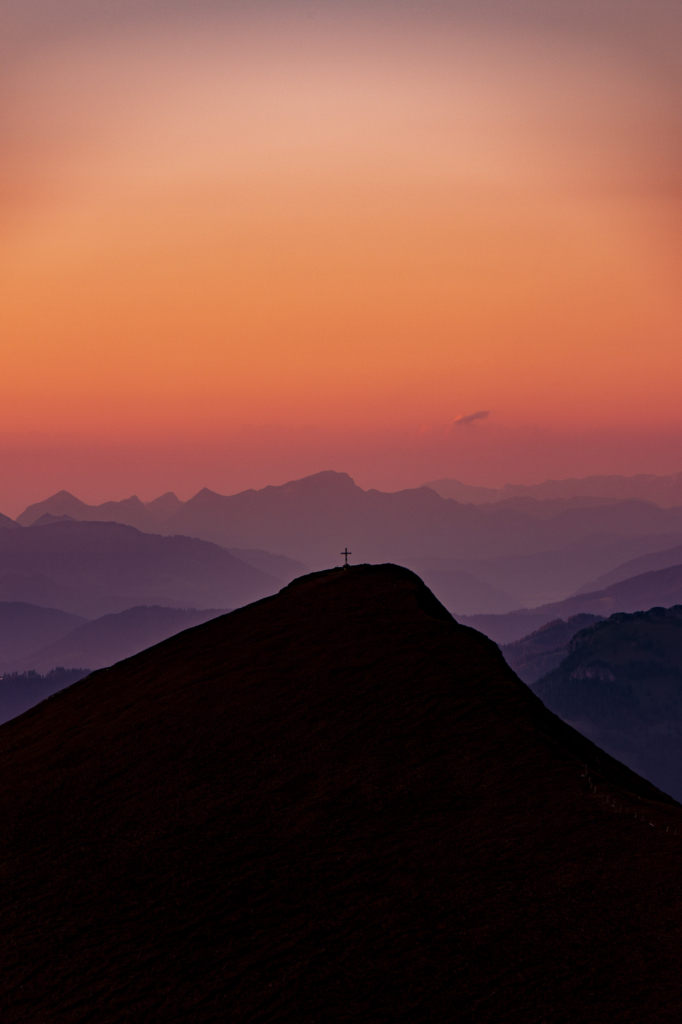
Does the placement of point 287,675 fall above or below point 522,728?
above

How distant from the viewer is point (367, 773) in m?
47.1

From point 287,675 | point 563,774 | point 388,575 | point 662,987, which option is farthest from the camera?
point 388,575

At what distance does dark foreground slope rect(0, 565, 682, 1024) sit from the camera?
1313 inches

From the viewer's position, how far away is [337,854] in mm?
41125

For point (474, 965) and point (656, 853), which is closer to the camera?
point (474, 965)

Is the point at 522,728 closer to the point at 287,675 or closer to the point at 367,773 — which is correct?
the point at 367,773

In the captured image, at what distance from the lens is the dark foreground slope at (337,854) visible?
33.3 metres

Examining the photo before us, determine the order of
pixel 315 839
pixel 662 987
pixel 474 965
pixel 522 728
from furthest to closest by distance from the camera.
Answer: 1. pixel 522 728
2. pixel 315 839
3. pixel 474 965
4. pixel 662 987

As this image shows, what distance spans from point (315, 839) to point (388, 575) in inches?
1415

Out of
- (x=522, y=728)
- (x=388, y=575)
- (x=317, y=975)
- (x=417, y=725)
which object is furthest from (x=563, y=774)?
(x=388, y=575)

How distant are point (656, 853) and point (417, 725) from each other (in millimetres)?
14731

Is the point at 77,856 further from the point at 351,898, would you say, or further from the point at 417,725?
the point at 417,725

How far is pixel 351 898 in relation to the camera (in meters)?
38.1

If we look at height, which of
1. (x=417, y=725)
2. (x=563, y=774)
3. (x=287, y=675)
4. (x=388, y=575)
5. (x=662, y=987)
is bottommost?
(x=662, y=987)
